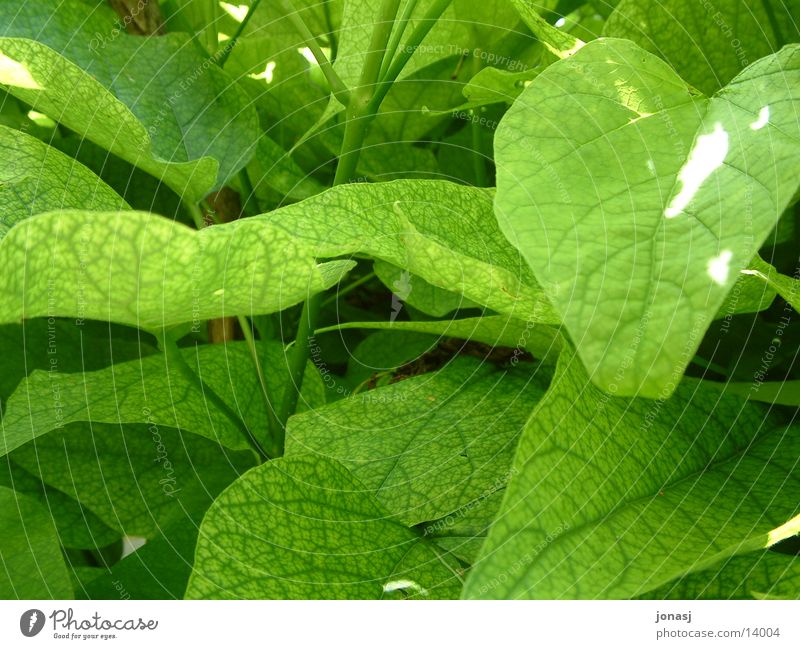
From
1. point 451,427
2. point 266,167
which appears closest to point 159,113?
point 266,167

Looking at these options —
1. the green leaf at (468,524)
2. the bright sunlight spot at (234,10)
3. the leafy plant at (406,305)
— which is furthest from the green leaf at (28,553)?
the bright sunlight spot at (234,10)

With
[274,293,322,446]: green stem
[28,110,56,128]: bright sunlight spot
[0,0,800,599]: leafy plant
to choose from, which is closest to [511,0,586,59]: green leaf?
[0,0,800,599]: leafy plant

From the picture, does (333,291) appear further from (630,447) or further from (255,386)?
(630,447)

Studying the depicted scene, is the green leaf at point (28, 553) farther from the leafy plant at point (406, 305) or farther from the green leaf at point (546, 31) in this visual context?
the green leaf at point (546, 31)

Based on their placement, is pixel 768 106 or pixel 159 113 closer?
pixel 768 106

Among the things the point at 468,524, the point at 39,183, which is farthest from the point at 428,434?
the point at 39,183

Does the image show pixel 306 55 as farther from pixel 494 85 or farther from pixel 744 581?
pixel 744 581
